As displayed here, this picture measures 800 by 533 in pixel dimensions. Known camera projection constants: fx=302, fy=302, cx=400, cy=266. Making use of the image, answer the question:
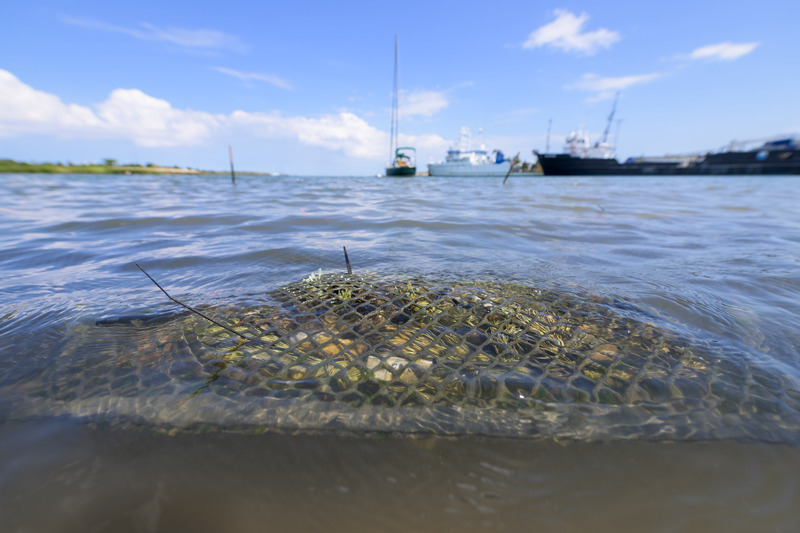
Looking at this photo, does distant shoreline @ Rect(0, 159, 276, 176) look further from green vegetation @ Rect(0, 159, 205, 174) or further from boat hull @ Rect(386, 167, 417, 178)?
boat hull @ Rect(386, 167, 417, 178)

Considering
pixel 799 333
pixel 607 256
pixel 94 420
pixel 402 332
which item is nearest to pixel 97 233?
pixel 94 420

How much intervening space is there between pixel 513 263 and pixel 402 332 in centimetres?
209

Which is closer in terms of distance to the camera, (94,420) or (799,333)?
(94,420)

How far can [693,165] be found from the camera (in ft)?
151

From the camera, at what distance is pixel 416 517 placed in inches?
38.0

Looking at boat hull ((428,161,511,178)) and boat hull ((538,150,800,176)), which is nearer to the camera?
boat hull ((538,150,800,176))

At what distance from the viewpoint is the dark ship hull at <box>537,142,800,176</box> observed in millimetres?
40062

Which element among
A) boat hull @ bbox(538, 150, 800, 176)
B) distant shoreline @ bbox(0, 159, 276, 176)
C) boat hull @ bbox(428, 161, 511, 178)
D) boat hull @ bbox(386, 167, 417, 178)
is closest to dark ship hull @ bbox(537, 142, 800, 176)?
boat hull @ bbox(538, 150, 800, 176)

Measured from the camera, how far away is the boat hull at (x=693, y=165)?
40.1m

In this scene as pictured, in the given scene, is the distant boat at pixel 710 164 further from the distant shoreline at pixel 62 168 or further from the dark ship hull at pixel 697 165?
the distant shoreline at pixel 62 168

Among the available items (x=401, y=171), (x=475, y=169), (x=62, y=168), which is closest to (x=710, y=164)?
(x=475, y=169)

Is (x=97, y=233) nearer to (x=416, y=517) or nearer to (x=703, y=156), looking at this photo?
(x=416, y=517)

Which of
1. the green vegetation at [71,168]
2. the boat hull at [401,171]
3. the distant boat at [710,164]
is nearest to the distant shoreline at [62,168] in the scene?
the green vegetation at [71,168]

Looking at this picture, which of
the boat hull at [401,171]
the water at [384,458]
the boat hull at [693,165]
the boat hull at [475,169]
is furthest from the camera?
the boat hull at [475,169]
